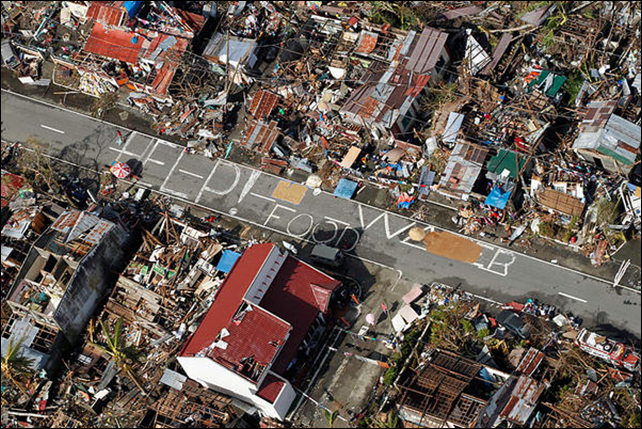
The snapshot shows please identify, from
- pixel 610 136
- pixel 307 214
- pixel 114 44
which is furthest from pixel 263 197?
pixel 610 136

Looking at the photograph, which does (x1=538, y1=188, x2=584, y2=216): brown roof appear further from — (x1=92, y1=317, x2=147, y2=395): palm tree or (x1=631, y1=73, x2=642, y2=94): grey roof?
(x1=92, y1=317, x2=147, y2=395): palm tree

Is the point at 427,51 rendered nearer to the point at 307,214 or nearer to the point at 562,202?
the point at 307,214

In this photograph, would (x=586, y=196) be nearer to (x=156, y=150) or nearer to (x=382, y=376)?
(x=382, y=376)

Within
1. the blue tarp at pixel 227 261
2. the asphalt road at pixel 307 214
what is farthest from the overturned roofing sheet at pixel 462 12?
the blue tarp at pixel 227 261

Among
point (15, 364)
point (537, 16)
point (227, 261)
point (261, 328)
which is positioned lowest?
point (15, 364)

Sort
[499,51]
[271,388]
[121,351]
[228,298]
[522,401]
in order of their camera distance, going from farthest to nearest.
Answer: [499,51]
[121,351]
[228,298]
[271,388]
[522,401]

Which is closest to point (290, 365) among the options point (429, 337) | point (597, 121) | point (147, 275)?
point (429, 337)

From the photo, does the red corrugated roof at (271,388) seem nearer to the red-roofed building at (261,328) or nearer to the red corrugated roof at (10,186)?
the red-roofed building at (261,328)

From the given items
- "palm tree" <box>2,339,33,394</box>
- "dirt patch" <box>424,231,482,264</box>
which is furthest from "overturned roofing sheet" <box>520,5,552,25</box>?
"palm tree" <box>2,339,33,394</box>
